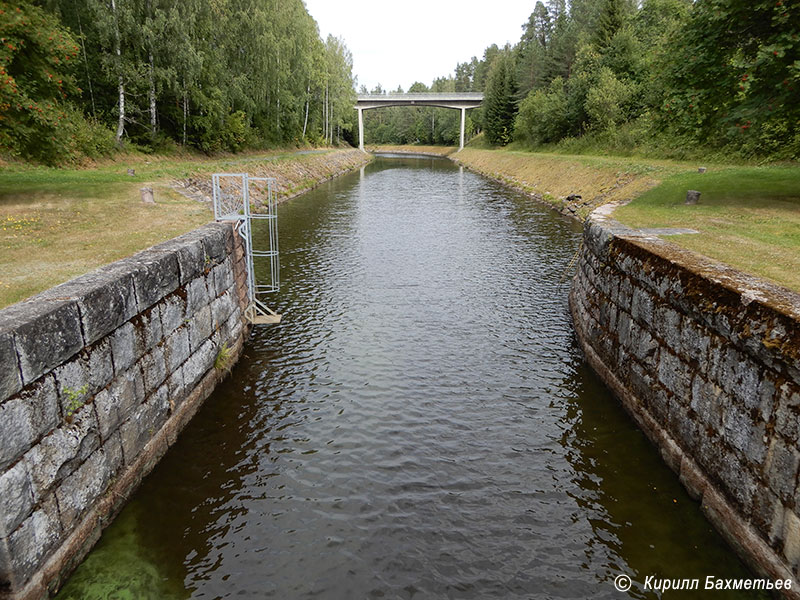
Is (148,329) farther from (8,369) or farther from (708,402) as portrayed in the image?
(708,402)

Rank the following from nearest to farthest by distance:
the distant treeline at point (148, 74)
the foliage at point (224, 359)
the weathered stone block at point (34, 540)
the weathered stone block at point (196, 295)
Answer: the weathered stone block at point (34, 540), the weathered stone block at point (196, 295), the foliage at point (224, 359), the distant treeline at point (148, 74)

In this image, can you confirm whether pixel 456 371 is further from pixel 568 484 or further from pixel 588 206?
pixel 588 206

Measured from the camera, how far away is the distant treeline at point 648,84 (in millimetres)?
14203

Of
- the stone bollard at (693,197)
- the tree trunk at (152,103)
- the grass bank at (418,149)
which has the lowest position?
the stone bollard at (693,197)

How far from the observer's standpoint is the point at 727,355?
22.2 feet

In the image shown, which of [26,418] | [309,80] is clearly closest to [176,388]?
[26,418]

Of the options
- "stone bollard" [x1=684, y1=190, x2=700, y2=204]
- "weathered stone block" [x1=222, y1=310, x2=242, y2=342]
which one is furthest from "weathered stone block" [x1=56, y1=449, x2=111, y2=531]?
"stone bollard" [x1=684, y1=190, x2=700, y2=204]

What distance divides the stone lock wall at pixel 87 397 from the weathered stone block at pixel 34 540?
0.01m

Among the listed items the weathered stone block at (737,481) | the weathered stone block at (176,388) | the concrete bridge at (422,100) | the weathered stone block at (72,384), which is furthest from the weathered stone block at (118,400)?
the concrete bridge at (422,100)

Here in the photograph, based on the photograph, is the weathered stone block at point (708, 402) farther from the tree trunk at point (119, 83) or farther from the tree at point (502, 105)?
the tree at point (502, 105)

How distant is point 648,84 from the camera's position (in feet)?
77.9

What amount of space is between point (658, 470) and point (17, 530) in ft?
28.5

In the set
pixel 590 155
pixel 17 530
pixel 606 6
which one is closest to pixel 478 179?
pixel 590 155

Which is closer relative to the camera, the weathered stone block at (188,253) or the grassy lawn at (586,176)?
the weathered stone block at (188,253)
